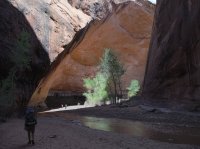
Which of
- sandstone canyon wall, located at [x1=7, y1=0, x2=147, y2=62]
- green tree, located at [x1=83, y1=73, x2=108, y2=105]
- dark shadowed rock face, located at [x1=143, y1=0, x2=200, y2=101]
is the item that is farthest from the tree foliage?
dark shadowed rock face, located at [x1=143, y1=0, x2=200, y2=101]

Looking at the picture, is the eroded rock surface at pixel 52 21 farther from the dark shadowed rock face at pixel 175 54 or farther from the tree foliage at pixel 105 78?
the dark shadowed rock face at pixel 175 54

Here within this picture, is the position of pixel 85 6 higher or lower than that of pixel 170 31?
higher

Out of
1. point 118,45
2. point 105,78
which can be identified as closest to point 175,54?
point 105,78

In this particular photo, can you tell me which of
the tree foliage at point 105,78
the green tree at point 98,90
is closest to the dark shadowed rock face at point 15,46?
the tree foliage at point 105,78

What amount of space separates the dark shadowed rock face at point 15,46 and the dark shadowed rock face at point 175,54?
12.0 meters

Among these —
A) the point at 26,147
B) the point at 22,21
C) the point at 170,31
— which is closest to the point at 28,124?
the point at 26,147

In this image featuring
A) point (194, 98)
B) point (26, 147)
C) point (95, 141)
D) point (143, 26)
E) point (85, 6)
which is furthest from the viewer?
point (143, 26)

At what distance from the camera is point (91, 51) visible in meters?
64.0

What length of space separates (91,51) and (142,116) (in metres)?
34.0

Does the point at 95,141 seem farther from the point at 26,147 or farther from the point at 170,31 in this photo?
the point at 170,31

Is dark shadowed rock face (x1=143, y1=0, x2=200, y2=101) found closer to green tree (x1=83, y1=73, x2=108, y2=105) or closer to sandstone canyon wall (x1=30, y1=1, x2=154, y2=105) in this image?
green tree (x1=83, y1=73, x2=108, y2=105)

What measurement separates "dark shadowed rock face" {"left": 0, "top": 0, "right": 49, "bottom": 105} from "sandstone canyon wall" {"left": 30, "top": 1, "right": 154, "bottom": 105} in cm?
2336

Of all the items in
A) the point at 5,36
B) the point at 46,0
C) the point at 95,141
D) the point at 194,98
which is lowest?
the point at 95,141

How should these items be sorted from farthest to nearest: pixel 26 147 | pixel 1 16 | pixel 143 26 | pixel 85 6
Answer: pixel 143 26 < pixel 85 6 < pixel 1 16 < pixel 26 147
